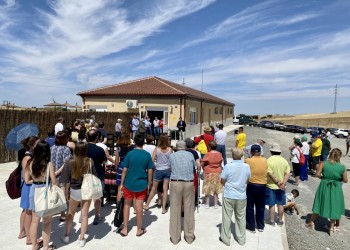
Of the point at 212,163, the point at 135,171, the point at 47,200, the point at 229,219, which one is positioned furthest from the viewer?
the point at 212,163

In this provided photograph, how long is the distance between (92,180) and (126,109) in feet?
57.8

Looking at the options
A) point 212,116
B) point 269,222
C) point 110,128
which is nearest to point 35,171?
point 269,222

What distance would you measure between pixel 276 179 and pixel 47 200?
13.0 feet

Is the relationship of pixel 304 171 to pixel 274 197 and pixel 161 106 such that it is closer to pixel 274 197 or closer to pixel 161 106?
pixel 274 197

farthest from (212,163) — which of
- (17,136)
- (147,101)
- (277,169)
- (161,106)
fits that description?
(147,101)

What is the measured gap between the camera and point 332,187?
4926mm

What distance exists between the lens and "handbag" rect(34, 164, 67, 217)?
3428 mm

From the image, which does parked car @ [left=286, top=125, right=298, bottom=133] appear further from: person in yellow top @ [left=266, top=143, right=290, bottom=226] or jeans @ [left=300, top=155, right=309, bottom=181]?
person in yellow top @ [left=266, top=143, right=290, bottom=226]

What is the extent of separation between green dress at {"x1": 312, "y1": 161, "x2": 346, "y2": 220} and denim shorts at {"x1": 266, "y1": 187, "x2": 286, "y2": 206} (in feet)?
2.61

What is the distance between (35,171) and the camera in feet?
11.6

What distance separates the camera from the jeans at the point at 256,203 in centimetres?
469

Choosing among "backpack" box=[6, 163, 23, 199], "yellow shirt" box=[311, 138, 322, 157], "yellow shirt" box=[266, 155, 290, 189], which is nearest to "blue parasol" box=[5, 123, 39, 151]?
"backpack" box=[6, 163, 23, 199]

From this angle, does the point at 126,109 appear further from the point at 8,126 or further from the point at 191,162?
the point at 191,162

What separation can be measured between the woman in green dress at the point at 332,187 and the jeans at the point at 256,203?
1.28m
